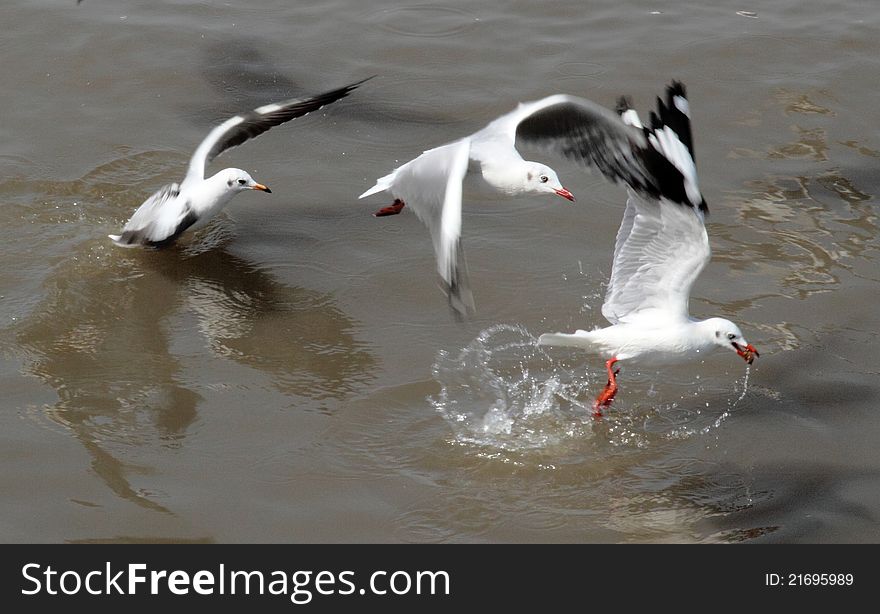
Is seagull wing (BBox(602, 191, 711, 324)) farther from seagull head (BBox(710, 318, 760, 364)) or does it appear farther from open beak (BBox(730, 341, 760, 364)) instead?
open beak (BBox(730, 341, 760, 364))

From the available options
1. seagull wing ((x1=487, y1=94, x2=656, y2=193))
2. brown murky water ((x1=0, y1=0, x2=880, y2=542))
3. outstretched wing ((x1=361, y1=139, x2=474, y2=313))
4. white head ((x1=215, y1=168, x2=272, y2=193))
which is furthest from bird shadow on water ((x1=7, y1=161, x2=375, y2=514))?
seagull wing ((x1=487, y1=94, x2=656, y2=193))

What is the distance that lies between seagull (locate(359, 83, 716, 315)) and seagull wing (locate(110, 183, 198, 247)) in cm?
125

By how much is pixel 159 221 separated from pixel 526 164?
2.37 metres

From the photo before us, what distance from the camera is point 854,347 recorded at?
7.32 meters

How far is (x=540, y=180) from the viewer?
7590 mm

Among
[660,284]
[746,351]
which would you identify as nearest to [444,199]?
[660,284]

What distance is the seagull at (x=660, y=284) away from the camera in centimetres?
646

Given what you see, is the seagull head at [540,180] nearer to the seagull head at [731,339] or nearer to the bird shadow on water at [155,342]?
the bird shadow on water at [155,342]

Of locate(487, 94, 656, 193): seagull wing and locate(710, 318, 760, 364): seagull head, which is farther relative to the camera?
locate(487, 94, 656, 193): seagull wing

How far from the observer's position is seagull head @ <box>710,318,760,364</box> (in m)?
6.61

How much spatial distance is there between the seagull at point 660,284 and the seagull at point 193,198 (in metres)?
2.62

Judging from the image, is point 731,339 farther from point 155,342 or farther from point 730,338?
point 155,342

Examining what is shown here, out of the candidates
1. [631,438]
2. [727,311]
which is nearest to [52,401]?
[631,438]

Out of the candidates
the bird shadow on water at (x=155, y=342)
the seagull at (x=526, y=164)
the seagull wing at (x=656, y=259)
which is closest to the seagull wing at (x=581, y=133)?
the seagull at (x=526, y=164)
